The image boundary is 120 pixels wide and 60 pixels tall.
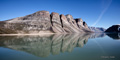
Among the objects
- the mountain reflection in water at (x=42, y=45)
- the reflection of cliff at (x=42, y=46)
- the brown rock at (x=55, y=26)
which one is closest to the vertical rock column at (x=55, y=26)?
the brown rock at (x=55, y=26)

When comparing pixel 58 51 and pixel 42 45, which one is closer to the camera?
pixel 58 51

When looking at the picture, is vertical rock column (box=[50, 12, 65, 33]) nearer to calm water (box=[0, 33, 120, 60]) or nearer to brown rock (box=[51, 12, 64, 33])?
brown rock (box=[51, 12, 64, 33])

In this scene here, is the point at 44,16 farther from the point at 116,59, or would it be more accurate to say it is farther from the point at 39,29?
the point at 116,59

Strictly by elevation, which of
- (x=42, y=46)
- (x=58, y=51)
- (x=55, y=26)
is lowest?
(x=58, y=51)

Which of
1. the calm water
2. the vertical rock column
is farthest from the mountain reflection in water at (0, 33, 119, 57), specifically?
the vertical rock column

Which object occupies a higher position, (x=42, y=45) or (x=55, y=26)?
(x=55, y=26)

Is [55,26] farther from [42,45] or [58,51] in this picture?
[58,51]

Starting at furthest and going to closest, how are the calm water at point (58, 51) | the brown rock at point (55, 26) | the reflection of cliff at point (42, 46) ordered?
the brown rock at point (55, 26) → the reflection of cliff at point (42, 46) → the calm water at point (58, 51)

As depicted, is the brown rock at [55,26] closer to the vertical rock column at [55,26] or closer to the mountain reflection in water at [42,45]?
the vertical rock column at [55,26]

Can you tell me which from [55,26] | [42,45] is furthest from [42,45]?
[55,26]

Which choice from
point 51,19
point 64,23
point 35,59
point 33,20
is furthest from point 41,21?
point 35,59

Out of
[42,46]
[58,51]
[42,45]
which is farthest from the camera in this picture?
[42,45]

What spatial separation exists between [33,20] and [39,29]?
15760 mm

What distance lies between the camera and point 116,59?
26.9 ft
